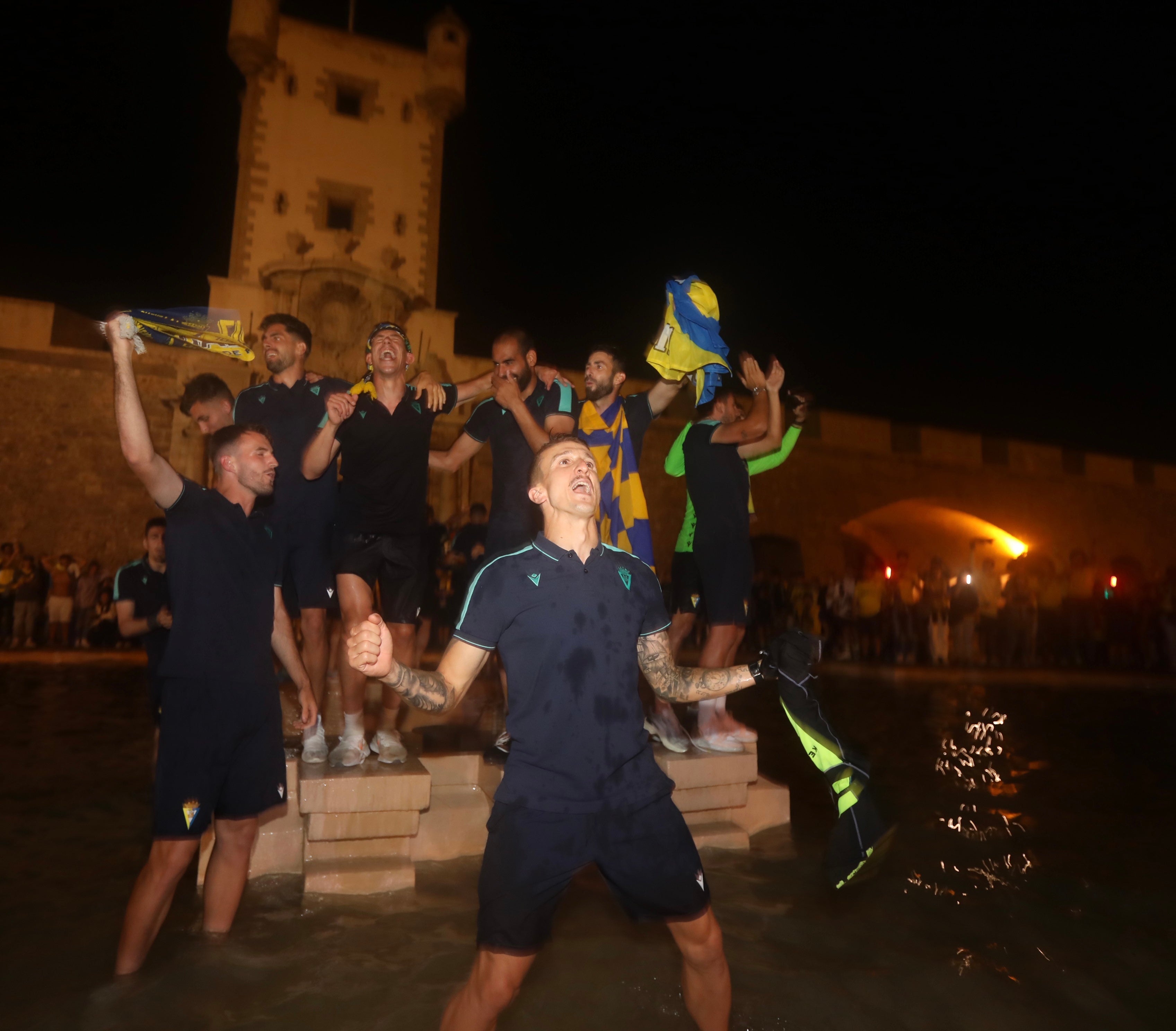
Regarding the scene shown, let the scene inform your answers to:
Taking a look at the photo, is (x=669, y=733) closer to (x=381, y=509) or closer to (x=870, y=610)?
(x=381, y=509)

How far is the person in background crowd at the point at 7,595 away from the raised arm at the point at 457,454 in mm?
11471

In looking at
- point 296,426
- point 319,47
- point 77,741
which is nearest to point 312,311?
point 319,47

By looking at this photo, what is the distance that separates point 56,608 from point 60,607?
0.17 ft

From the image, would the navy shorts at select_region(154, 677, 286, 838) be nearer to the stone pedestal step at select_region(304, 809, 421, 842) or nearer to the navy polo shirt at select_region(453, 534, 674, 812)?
the stone pedestal step at select_region(304, 809, 421, 842)

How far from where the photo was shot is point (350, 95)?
2033 centimetres

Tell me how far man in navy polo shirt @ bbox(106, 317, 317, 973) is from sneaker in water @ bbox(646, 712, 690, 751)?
208 centimetres

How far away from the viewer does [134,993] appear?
8.63 feet

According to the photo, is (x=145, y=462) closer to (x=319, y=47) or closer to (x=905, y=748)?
(x=905, y=748)

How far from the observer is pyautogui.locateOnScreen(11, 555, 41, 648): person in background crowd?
12.3 metres

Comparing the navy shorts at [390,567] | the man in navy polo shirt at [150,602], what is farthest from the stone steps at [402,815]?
the man in navy polo shirt at [150,602]

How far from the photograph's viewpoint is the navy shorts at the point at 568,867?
1989mm

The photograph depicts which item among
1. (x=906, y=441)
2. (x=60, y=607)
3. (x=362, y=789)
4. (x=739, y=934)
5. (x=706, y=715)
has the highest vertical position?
(x=906, y=441)

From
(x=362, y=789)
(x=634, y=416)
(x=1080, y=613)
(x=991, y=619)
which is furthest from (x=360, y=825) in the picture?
(x=1080, y=613)

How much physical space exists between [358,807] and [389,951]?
0.73m
